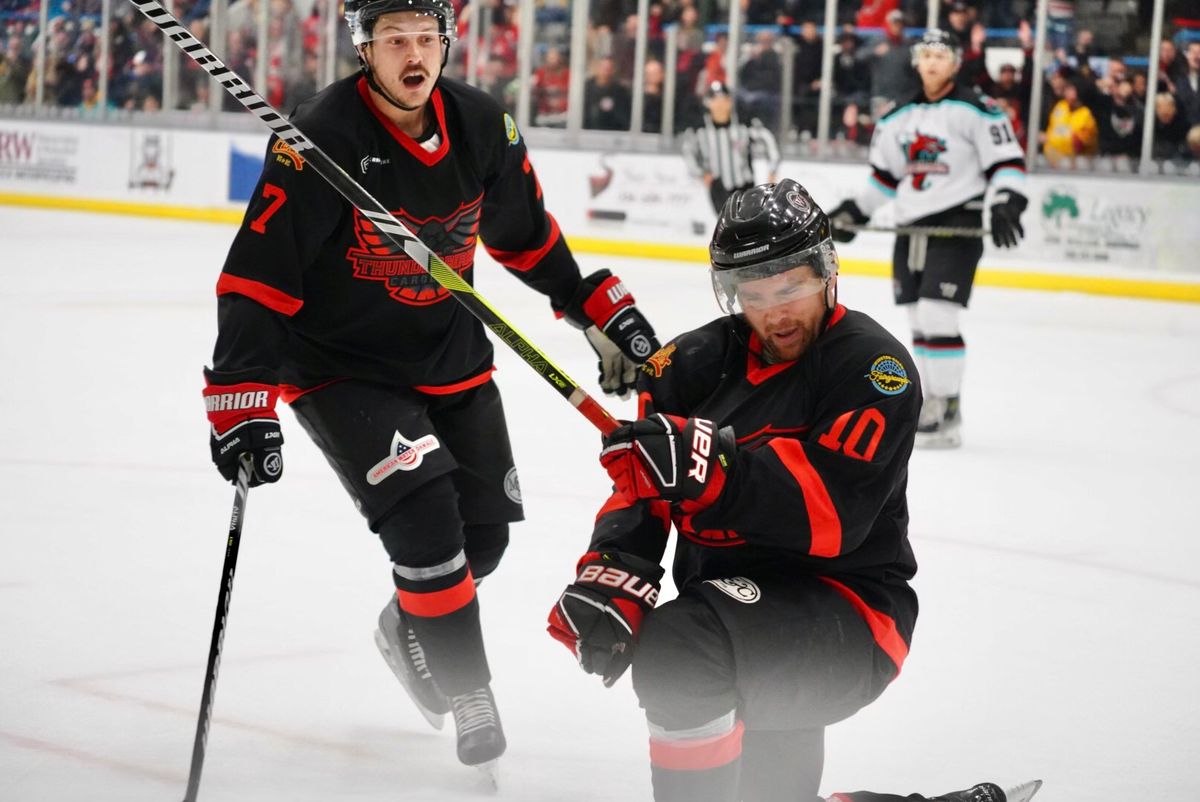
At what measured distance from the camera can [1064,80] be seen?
33.7 ft

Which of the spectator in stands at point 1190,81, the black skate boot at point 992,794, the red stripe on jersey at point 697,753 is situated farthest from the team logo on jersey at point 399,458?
the spectator in stands at point 1190,81

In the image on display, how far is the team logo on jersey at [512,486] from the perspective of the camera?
264 cm

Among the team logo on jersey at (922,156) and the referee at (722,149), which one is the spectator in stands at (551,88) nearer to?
the referee at (722,149)

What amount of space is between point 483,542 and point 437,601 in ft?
0.81

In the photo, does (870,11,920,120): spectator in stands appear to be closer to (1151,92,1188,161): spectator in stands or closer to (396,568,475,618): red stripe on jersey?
(1151,92,1188,161): spectator in stands

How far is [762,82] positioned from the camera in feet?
36.4

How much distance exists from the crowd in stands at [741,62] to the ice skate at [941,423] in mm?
4730

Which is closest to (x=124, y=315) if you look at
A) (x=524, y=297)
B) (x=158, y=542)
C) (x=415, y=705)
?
(x=524, y=297)

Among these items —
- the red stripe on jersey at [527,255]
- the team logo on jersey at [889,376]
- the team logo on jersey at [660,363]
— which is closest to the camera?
the team logo on jersey at [889,376]

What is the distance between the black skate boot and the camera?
2195mm

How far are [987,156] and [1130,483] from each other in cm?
133

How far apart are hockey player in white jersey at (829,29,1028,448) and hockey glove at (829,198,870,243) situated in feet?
0.05

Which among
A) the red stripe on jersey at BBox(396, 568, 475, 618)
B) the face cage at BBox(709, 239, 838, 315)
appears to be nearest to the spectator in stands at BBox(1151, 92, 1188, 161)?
the red stripe on jersey at BBox(396, 568, 475, 618)

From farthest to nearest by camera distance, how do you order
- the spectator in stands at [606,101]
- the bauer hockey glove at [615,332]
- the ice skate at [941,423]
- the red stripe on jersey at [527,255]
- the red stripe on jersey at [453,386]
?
the spectator in stands at [606,101] → the ice skate at [941,423] → the red stripe on jersey at [527,255] → the bauer hockey glove at [615,332] → the red stripe on jersey at [453,386]
